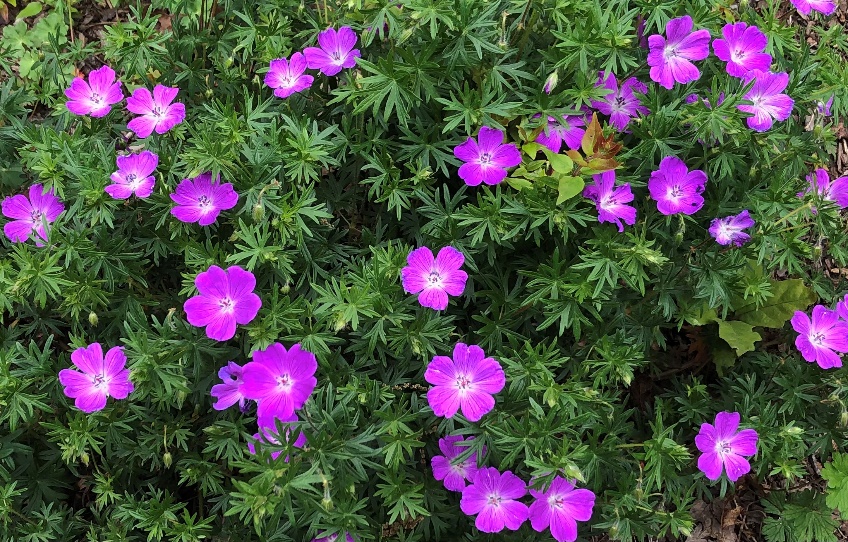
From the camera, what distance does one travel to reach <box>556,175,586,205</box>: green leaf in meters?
2.86

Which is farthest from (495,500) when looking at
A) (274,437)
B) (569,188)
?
(569,188)

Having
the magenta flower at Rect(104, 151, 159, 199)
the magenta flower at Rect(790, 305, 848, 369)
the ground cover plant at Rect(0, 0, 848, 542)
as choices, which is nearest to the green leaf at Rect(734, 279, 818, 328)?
the ground cover plant at Rect(0, 0, 848, 542)

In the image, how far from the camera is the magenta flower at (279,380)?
7.70 feet

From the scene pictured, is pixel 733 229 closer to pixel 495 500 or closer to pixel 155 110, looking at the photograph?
pixel 495 500

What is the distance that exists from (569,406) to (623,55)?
1.56m

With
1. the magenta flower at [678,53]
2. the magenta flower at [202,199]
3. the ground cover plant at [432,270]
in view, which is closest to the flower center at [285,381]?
the ground cover plant at [432,270]

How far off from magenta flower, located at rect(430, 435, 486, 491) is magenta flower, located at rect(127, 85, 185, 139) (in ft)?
6.18

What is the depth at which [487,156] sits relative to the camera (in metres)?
3.07

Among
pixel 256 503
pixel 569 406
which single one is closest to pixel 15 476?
pixel 256 503

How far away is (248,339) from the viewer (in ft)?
9.51

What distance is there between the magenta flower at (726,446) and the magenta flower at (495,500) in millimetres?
800

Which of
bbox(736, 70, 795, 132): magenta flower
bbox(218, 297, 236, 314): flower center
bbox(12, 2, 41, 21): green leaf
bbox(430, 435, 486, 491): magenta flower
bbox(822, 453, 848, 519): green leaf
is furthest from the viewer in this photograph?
bbox(12, 2, 41, 21): green leaf

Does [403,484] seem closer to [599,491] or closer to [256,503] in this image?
[256,503]

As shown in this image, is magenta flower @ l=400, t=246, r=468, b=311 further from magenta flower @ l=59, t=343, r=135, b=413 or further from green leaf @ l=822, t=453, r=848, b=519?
green leaf @ l=822, t=453, r=848, b=519
